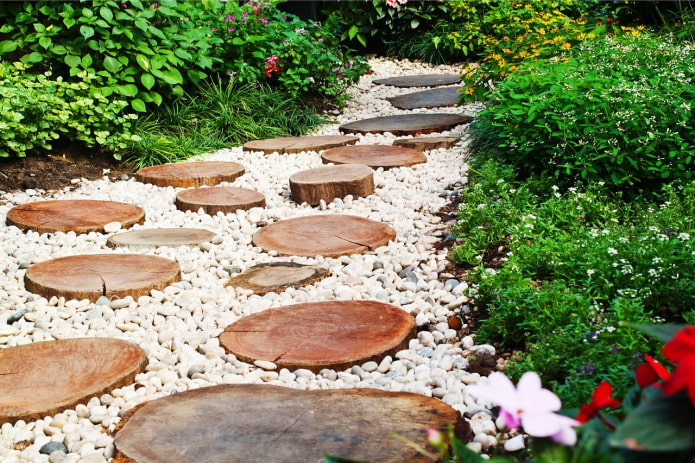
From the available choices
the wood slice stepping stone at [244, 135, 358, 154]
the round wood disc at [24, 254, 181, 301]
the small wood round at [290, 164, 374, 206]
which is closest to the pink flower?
the round wood disc at [24, 254, 181, 301]

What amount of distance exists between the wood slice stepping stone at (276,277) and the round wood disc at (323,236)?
18cm

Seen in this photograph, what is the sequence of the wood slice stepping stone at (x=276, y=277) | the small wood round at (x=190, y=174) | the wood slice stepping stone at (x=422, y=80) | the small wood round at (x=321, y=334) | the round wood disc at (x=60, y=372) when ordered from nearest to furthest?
the round wood disc at (x=60, y=372), the small wood round at (x=321, y=334), the wood slice stepping stone at (x=276, y=277), the small wood round at (x=190, y=174), the wood slice stepping stone at (x=422, y=80)

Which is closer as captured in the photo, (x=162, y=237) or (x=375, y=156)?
(x=162, y=237)

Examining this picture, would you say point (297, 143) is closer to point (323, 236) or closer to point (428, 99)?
point (428, 99)

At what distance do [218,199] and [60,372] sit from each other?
2.11 metres

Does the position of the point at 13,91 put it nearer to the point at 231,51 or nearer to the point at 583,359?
the point at 231,51

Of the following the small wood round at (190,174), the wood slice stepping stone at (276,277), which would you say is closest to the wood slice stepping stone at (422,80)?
the small wood round at (190,174)

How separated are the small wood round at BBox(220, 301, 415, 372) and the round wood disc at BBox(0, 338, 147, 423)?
1.17 feet

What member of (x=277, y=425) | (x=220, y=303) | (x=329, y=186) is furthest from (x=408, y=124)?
(x=277, y=425)

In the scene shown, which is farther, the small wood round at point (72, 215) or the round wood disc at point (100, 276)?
the small wood round at point (72, 215)

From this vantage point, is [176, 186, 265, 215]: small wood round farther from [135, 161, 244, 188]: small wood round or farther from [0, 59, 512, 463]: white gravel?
[135, 161, 244, 188]: small wood round

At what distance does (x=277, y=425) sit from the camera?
1.64 meters

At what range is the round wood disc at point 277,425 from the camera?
1526mm

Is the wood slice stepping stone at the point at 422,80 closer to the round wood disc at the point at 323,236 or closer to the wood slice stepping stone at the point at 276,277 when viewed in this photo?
the round wood disc at the point at 323,236
